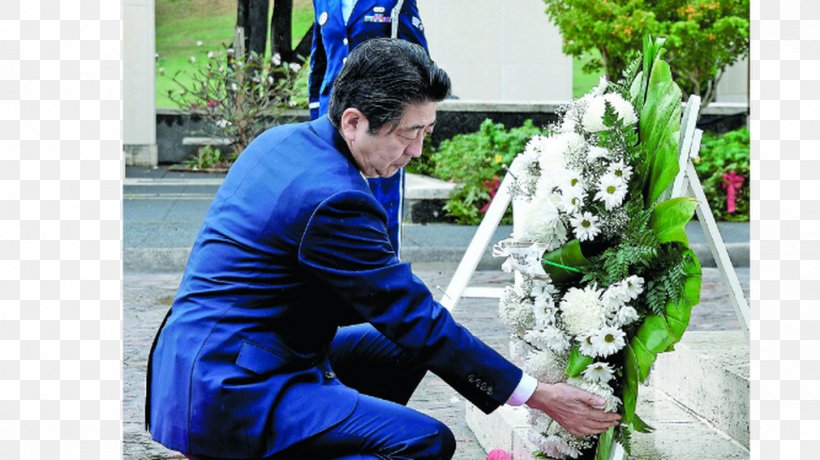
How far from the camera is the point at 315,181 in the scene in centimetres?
314

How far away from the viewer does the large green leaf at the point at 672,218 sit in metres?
3.38

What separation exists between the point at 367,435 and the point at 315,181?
67cm

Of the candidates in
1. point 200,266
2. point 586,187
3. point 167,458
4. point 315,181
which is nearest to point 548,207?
point 586,187

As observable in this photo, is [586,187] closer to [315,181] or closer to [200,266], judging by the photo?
[315,181]

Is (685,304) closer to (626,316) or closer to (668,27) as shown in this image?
(626,316)

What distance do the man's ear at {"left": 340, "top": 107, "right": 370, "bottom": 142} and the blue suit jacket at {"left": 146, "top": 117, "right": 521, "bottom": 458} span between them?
35 mm

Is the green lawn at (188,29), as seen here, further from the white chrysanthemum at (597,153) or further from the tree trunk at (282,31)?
the white chrysanthemum at (597,153)

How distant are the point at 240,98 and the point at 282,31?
330 centimetres

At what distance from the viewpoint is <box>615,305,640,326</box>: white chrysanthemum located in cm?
344

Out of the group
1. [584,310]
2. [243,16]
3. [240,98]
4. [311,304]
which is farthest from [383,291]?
→ [243,16]

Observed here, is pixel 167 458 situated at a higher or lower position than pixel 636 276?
lower

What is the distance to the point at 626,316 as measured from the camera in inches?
136

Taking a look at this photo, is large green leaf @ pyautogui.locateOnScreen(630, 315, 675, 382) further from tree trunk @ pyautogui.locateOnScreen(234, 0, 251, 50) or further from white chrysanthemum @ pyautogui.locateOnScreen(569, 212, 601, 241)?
tree trunk @ pyautogui.locateOnScreen(234, 0, 251, 50)

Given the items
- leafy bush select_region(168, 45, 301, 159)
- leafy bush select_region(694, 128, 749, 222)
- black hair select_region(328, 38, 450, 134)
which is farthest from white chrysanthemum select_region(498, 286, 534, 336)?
leafy bush select_region(168, 45, 301, 159)
